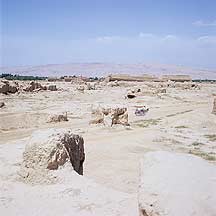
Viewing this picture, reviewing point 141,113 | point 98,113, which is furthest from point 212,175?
point 141,113

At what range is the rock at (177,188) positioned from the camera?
12.3 ft

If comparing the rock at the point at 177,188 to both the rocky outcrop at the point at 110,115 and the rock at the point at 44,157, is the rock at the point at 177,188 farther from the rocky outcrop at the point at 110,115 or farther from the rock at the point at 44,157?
the rocky outcrop at the point at 110,115

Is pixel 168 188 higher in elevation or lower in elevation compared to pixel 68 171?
higher

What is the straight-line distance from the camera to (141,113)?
21.4 m

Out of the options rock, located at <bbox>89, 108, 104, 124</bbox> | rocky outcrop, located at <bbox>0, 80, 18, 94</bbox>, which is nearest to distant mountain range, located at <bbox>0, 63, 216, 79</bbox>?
rocky outcrop, located at <bbox>0, 80, 18, 94</bbox>

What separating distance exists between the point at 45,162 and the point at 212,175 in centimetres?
352

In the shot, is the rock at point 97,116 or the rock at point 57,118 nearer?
the rock at point 97,116

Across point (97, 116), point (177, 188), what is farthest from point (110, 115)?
point (177, 188)

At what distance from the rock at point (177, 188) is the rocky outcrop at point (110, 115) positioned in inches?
397

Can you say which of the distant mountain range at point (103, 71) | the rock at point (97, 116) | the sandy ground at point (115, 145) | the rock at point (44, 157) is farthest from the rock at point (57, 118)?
the distant mountain range at point (103, 71)

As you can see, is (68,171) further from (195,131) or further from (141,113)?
(141,113)

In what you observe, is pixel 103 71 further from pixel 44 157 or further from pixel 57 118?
pixel 44 157

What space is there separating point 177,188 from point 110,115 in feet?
36.4

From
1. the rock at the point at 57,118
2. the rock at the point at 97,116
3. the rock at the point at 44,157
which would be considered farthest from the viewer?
the rock at the point at 57,118
